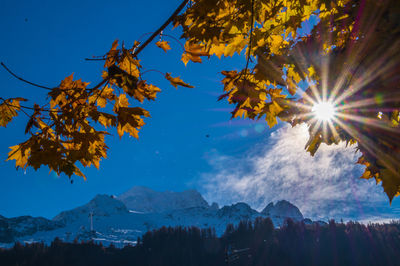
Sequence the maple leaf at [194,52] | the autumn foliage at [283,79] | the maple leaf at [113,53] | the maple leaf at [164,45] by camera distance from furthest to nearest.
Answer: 1. the maple leaf at [164,45]
2. the maple leaf at [194,52]
3. the maple leaf at [113,53]
4. the autumn foliage at [283,79]

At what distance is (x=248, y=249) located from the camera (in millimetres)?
106438

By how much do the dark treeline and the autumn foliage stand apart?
94.2m

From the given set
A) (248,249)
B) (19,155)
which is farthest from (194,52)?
(248,249)

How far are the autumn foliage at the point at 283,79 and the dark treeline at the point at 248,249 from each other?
94160mm

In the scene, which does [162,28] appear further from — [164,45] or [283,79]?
[283,79]

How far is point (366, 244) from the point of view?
95.7 meters

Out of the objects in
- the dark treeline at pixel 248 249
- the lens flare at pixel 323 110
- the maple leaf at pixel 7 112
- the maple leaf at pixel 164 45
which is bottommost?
the dark treeline at pixel 248 249

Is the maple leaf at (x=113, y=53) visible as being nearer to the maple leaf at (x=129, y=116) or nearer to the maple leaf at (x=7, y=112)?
the maple leaf at (x=129, y=116)

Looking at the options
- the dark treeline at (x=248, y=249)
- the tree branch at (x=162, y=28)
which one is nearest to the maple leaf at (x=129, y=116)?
the tree branch at (x=162, y=28)

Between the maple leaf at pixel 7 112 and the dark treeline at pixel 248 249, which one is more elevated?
the maple leaf at pixel 7 112

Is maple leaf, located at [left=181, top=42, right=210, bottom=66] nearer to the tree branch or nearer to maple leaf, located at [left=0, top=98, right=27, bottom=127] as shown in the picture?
the tree branch

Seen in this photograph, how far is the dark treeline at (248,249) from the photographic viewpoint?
92.0m

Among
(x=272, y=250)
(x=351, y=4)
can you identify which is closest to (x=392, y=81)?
(x=351, y=4)

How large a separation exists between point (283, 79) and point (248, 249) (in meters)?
115
